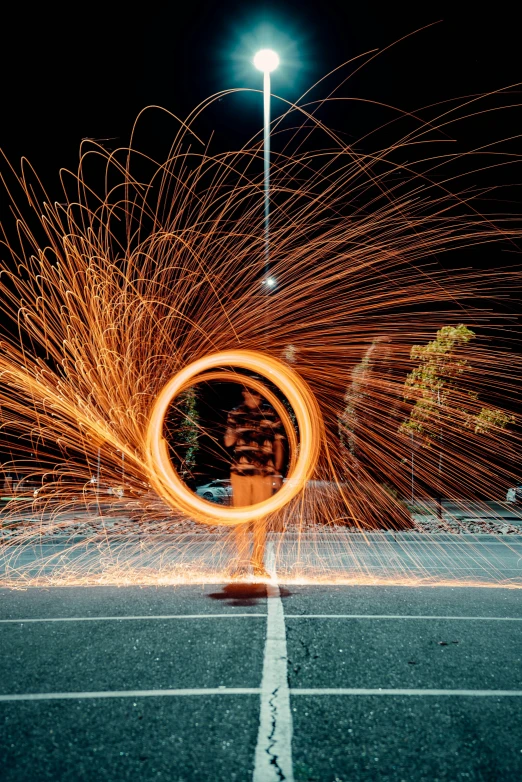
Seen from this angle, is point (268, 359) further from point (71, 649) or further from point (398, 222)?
point (71, 649)

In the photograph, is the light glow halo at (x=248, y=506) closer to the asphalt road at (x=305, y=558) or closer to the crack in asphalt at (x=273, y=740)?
the asphalt road at (x=305, y=558)

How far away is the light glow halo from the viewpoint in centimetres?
725

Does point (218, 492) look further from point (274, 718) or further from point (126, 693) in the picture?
point (274, 718)

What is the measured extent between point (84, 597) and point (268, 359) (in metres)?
3.25

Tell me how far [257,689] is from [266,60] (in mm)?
8655

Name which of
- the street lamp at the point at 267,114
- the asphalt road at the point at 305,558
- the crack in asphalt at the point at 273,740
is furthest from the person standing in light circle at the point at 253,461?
the crack in asphalt at the point at 273,740

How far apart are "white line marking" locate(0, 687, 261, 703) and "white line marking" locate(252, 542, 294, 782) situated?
161mm

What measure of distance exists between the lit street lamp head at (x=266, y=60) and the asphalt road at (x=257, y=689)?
7302 mm

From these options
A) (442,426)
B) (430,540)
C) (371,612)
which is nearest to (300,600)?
(371,612)

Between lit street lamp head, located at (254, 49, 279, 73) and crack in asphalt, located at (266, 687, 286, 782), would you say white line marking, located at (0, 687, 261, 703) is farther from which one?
lit street lamp head, located at (254, 49, 279, 73)

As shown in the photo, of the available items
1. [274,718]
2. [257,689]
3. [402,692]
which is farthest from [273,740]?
[402,692]

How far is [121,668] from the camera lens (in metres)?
4.50

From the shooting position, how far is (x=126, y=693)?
4012 millimetres

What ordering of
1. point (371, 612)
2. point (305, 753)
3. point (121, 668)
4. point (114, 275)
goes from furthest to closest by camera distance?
point (114, 275), point (371, 612), point (121, 668), point (305, 753)
